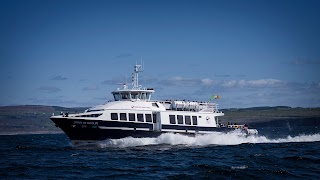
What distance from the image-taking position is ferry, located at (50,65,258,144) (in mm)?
38531

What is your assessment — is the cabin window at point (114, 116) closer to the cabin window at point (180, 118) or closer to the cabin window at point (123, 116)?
the cabin window at point (123, 116)

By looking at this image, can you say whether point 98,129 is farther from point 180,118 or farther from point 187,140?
point 187,140

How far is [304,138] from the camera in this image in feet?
173

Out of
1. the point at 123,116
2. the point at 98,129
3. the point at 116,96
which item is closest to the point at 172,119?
the point at 123,116

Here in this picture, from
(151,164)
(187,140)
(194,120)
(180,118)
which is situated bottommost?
(151,164)

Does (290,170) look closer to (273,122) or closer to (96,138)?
(96,138)

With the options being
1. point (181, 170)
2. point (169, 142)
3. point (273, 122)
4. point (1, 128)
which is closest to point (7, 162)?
point (181, 170)

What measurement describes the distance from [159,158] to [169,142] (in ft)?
34.8

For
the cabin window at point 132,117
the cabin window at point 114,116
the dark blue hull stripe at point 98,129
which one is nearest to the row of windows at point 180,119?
the dark blue hull stripe at point 98,129

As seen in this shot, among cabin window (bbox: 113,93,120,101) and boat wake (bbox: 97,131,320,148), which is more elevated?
cabin window (bbox: 113,93,120,101)

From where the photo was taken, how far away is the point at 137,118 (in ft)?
133

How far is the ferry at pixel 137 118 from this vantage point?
1517 inches

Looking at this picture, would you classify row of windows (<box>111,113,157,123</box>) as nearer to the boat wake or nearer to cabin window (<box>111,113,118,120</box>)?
cabin window (<box>111,113,118,120</box>)

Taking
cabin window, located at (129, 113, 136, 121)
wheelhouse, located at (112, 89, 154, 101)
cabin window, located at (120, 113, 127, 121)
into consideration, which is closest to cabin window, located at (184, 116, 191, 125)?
wheelhouse, located at (112, 89, 154, 101)
